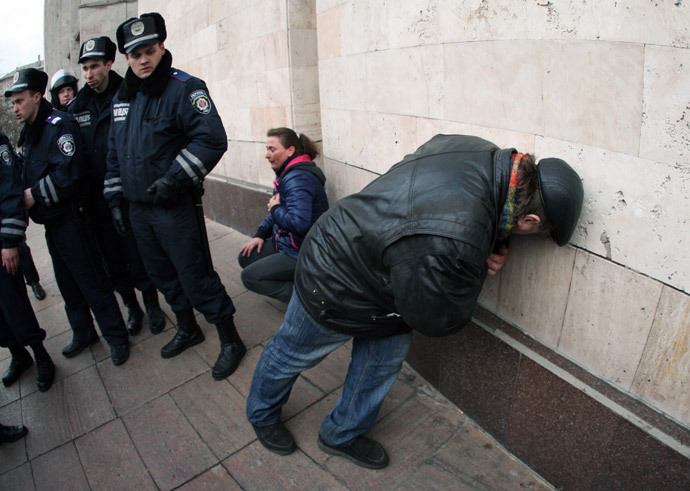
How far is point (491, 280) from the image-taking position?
7.95 ft

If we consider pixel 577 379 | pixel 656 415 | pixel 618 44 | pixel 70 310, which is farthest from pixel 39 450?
pixel 618 44

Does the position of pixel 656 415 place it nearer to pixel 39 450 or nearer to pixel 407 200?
pixel 407 200

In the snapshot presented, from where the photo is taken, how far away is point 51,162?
3084 mm

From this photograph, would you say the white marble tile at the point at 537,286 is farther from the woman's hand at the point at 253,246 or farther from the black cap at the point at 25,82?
the black cap at the point at 25,82

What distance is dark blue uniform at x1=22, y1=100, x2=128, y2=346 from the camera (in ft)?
10.1


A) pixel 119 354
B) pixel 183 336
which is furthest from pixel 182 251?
pixel 119 354

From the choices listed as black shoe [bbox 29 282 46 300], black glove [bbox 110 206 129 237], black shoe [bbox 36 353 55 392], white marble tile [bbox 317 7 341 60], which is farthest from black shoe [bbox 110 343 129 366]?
white marble tile [bbox 317 7 341 60]

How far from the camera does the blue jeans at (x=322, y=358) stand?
223 cm

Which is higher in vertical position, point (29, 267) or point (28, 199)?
point (28, 199)

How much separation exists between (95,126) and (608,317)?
3618 mm

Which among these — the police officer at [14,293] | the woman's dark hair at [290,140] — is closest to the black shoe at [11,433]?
the police officer at [14,293]

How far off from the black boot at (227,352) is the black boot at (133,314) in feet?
3.15

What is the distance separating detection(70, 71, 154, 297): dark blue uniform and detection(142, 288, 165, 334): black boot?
60 millimetres

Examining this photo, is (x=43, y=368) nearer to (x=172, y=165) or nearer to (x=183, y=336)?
(x=183, y=336)
